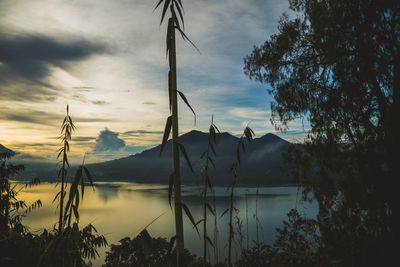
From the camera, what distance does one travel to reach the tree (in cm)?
784

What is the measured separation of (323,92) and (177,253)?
29.8ft

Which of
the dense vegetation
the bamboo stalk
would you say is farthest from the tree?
the bamboo stalk

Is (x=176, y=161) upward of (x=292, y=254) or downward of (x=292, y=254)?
upward

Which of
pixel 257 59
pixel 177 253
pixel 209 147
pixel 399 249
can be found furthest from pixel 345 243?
pixel 257 59

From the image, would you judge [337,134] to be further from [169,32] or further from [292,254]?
[169,32]

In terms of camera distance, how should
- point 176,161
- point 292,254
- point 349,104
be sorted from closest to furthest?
point 176,161, point 292,254, point 349,104

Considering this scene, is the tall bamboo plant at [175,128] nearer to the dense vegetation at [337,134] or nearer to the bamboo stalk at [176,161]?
the bamboo stalk at [176,161]

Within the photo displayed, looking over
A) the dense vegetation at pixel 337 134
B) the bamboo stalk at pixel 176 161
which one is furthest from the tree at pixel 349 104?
the bamboo stalk at pixel 176 161

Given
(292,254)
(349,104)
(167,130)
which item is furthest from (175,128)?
(349,104)

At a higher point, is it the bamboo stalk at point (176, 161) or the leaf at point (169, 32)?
the leaf at point (169, 32)

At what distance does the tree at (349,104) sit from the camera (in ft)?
25.7

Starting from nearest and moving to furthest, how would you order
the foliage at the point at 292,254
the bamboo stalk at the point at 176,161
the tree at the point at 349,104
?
the bamboo stalk at the point at 176,161 → the foliage at the point at 292,254 → the tree at the point at 349,104

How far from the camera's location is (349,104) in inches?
346

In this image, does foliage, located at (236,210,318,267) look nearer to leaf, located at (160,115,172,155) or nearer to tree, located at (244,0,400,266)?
tree, located at (244,0,400,266)
